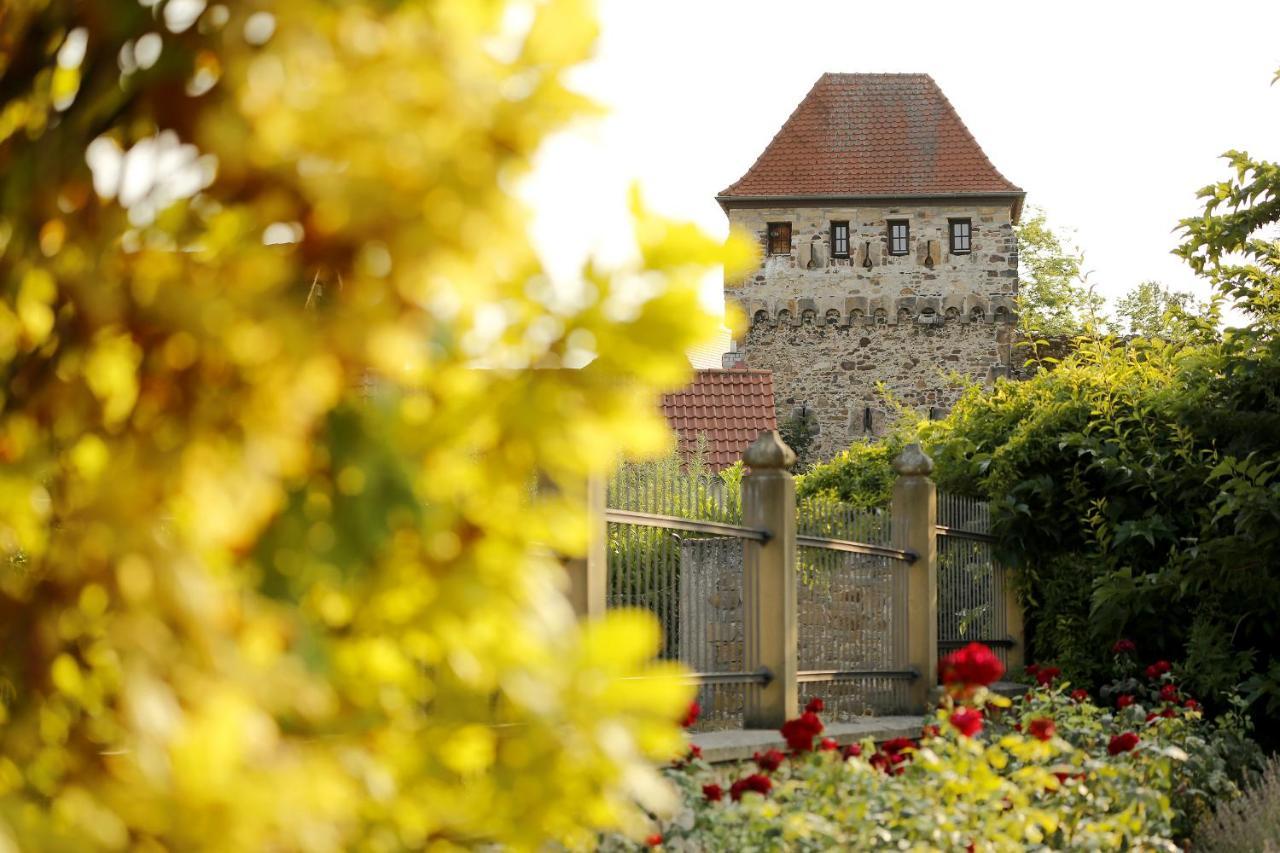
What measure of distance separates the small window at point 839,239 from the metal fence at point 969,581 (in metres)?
22.5

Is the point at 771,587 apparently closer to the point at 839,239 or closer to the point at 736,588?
the point at 736,588

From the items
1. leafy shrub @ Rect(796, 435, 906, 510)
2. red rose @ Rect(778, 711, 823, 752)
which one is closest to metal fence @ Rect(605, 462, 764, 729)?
red rose @ Rect(778, 711, 823, 752)

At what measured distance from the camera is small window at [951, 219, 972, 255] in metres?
31.7

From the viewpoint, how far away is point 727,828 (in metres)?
4.59

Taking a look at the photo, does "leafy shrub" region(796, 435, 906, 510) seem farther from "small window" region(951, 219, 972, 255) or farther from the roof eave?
"small window" region(951, 219, 972, 255)

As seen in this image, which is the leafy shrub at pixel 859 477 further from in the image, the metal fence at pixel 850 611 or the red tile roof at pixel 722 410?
the red tile roof at pixel 722 410

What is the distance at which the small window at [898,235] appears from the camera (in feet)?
104

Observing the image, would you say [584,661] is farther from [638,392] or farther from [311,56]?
[311,56]

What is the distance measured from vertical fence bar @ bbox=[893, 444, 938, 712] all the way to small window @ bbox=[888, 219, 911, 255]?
23834 mm

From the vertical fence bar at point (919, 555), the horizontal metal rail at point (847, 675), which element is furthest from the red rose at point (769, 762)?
the vertical fence bar at point (919, 555)

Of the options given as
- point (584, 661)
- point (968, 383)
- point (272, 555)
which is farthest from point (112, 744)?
point (968, 383)

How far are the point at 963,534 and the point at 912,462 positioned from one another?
3.14ft

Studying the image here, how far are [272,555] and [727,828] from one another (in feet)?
11.0

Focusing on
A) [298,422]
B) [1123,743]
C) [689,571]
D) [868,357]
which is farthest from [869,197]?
[298,422]
